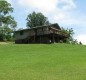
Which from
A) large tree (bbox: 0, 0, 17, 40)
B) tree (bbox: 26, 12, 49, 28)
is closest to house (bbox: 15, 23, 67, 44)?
large tree (bbox: 0, 0, 17, 40)

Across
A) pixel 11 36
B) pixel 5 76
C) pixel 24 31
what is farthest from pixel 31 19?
pixel 5 76

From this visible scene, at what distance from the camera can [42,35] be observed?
77875 mm

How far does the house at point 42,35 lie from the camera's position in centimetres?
7638

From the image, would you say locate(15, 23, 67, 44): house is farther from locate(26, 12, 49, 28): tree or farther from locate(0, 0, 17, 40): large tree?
locate(26, 12, 49, 28): tree

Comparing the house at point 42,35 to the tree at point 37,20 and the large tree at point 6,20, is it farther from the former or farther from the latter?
the tree at point 37,20

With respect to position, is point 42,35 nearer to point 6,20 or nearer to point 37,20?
point 6,20

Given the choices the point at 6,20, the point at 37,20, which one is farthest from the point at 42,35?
the point at 37,20

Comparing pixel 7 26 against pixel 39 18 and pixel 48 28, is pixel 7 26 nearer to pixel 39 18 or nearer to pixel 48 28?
pixel 48 28

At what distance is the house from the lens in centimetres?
7638

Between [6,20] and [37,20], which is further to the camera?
[37,20]

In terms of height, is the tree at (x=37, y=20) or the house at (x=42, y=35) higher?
the tree at (x=37, y=20)

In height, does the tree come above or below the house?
above

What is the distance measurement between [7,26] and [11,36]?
6.32 metres

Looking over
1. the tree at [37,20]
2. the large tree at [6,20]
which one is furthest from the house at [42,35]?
the tree at [37,20]
